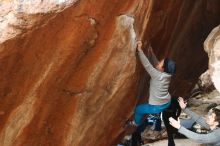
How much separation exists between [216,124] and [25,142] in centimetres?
272

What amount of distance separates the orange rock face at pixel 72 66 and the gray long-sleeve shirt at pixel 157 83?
1.14 ft

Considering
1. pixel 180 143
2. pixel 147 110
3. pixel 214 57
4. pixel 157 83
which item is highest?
pixel 214 57

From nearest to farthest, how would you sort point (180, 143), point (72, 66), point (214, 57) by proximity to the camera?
1. point (72, 66)
2. point (214, 57)
3. point (180, 143)

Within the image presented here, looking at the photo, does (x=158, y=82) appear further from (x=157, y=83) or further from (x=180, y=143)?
(x=180, y=143)

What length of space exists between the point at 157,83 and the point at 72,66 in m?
1.35

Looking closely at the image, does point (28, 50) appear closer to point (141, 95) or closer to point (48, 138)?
point (48, 138)

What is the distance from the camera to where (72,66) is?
233 inches

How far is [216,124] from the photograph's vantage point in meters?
5.77

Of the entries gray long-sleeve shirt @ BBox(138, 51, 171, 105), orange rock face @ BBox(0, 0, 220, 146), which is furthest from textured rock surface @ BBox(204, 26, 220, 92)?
orange rock face @ BBox(0, 0, 220, 146)

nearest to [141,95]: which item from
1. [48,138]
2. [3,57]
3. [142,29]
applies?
[142,29]

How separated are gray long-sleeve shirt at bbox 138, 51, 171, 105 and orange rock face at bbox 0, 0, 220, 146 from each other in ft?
1.14

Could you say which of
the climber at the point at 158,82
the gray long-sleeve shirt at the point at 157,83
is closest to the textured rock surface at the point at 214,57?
the climber at the point at 158,82

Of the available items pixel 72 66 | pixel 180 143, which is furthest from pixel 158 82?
pixel 180 143

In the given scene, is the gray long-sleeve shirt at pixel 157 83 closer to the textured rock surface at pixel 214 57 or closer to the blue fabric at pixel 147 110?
the blue fabric at pixel 147 110
